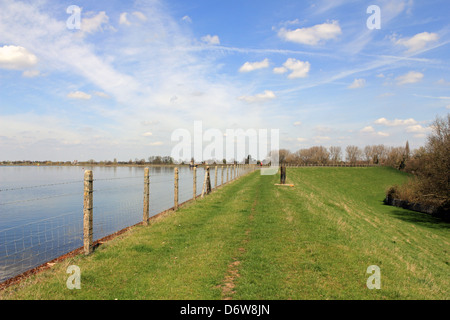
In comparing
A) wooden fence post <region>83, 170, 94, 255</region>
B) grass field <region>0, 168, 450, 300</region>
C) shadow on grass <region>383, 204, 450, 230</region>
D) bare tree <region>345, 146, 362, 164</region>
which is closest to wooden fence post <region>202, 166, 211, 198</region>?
grass field <region>0, 168, 450, 300</region>

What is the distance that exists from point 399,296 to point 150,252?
550 centimetres

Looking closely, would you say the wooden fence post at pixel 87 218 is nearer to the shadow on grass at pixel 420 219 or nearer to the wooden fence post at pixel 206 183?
the wooden fence post at pixel 206 183

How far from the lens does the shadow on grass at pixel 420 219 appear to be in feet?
85.0

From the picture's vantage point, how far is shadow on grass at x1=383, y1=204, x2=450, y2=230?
85.0 ft

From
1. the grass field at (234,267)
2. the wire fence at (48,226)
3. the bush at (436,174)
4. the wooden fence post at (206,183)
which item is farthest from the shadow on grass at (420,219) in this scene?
the wire fence at (48,226)

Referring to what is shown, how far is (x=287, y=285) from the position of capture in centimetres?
543

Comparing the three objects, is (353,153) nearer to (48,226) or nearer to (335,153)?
(335,153)

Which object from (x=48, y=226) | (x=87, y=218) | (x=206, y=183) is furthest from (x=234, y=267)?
(x=206, y=183)

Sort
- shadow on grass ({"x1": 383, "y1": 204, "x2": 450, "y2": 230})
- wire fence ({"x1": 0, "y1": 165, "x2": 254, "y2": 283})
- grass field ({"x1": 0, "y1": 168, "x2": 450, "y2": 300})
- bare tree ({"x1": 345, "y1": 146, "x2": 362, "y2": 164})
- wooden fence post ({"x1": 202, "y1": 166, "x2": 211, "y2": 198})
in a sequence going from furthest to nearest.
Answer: bare tree ({"x1": 345, "y1": 146, "x2": 362, "y2": 164})
shadow on grass ({"x1": 383, "y1": 204, "x2": 450, "y2": 230})
wooden fence post ({"x1": 202, "y1": 166, "x2": 211, "y2": 198})
wire fence ({"x1": 0, "y1": 165, "x2": 254, "y2": 283})
grass field ({"x1": 0, "y1": 168, "x2": 450, "y2": 300})

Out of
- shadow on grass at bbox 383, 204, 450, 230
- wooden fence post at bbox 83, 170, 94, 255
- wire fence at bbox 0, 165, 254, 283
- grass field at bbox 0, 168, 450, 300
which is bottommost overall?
shadow on grass at bbox 383, 204, 450, 230

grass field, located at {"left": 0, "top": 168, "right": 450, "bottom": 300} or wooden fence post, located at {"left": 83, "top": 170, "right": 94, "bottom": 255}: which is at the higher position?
wooden fence post, located at {"left": 83, "top": 170, "right": 94, "bottom": 255}

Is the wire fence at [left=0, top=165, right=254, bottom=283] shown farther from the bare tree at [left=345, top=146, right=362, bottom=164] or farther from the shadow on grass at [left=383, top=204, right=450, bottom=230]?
the bare tree at [left=345, top=146, right=362, bottom=164]
